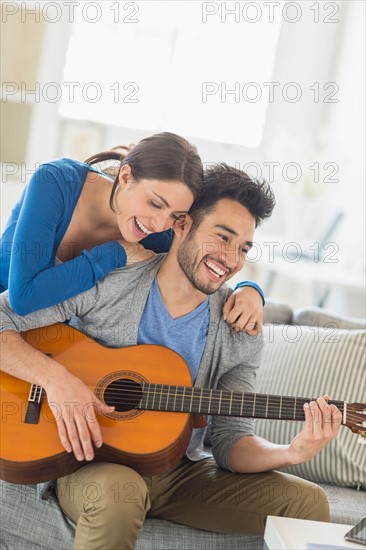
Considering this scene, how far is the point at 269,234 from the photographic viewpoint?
482 centimetres

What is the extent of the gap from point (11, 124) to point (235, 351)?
9.25 feet

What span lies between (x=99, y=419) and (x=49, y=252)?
400 mm

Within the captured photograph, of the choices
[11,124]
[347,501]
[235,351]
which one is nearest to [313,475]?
[347,501]

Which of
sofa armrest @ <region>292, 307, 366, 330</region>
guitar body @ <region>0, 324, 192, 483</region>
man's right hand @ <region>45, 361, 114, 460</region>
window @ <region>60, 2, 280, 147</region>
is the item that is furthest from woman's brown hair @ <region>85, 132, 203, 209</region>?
window @ <region>60, 2, 280, 147</region>

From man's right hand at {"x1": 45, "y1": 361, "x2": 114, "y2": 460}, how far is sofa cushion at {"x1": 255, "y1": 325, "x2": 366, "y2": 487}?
2.36ft

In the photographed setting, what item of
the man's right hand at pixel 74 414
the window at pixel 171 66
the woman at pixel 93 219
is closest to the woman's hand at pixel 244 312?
the woman at pixel 93 219

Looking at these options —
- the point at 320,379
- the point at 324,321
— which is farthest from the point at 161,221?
the point at 324,321

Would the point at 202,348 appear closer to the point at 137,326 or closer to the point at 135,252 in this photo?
the point at 137,326

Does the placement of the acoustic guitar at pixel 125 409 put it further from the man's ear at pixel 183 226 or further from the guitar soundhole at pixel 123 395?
the man's ear at pixel 183 226

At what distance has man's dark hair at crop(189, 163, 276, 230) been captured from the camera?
1.75m

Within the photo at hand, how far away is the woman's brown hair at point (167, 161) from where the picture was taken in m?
1.67

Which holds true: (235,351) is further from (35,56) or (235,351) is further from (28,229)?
(35,56)

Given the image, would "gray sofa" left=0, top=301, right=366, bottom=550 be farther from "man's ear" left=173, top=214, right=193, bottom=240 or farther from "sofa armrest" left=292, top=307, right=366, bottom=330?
"man's ear" left=173, top=214, right=193, bottom=240

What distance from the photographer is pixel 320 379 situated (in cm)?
211
